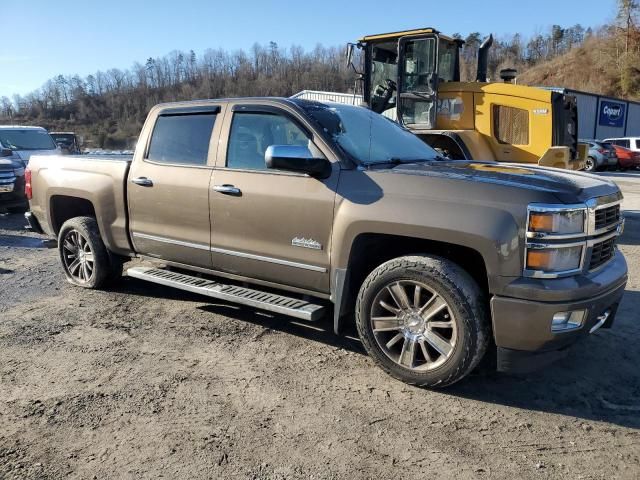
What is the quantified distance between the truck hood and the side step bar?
123 cm

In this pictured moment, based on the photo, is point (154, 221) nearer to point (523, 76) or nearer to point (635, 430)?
point (635, 430)

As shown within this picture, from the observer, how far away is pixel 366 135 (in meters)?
4.42

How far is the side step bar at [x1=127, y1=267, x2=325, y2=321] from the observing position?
3969mm

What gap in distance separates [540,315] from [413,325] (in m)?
0.82

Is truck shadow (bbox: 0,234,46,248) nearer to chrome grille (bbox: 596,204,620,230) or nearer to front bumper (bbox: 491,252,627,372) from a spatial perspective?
front bumper (bbox: 491,252,627,372)

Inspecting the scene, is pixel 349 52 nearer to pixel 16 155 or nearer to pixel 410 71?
pixel 410 71

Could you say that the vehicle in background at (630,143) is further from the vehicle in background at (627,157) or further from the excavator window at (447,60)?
the excavator window at (447,60)

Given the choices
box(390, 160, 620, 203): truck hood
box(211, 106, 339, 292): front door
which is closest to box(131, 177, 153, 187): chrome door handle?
box(211, 106, 339, 292): front door

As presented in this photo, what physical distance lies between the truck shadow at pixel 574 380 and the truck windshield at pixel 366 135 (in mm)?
1570

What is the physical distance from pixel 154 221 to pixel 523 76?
7788 centimetres

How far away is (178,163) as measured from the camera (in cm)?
484

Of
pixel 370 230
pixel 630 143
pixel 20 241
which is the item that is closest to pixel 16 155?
pixel 20 241

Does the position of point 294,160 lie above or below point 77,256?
above

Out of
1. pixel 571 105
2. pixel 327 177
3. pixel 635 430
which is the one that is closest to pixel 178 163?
pixel 327 177
